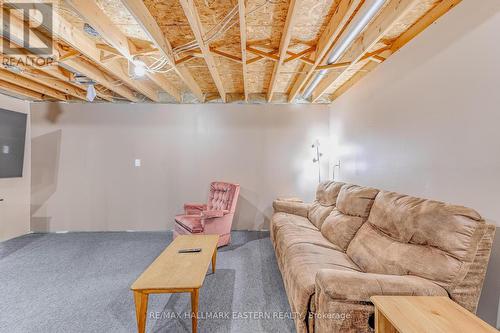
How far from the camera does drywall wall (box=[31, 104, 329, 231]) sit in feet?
14.6

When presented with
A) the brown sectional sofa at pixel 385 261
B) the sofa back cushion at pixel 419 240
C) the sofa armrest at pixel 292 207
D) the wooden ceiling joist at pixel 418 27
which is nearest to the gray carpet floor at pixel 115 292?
the brown sectional sofa at pixel 385 261

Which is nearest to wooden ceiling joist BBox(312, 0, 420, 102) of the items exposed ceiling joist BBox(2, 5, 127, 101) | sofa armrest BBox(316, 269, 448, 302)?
sofa armrest BBox(316, 269, 448, 302)

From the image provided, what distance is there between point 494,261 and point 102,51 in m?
3.93

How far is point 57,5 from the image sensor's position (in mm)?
1976

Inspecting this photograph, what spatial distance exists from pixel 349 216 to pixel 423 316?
1.43 m

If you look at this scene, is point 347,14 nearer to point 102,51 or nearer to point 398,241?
point 398,241

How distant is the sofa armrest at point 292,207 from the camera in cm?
371

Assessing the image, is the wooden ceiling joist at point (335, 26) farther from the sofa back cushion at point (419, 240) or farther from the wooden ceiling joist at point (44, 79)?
the wooden ceiling joist at point (44, 79)

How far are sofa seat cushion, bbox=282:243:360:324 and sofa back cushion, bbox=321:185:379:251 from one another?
200 mm

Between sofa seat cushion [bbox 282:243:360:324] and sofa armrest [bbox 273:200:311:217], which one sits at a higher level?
sofa armrest [bbox 273:200:311:217]

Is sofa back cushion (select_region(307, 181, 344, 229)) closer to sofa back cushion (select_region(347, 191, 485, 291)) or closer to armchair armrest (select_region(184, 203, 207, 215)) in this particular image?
sofa back cushion (select_region(347, 191, 485, 291))

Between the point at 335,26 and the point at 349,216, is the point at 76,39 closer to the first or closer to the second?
the point at 335,26

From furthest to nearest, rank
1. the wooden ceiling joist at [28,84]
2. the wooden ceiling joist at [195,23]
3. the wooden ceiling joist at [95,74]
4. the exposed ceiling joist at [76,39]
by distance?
the wooden ceiling joist at [28,84]
the wooden ceiling joist at [95,74]
the exposed ceiling joist at [76,39]
the wooden ceiling joist at [195,23]

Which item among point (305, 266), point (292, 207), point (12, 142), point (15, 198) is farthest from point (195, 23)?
point (15, 198)
